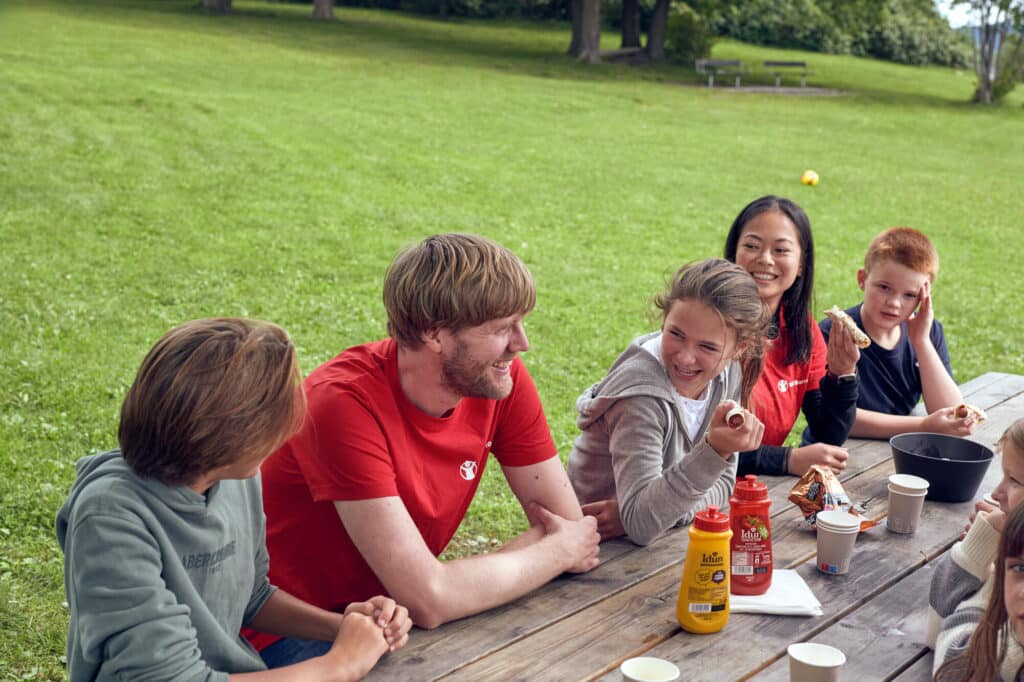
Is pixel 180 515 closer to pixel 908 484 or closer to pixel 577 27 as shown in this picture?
pixel 908 484

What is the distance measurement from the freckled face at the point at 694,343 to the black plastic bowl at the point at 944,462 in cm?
65

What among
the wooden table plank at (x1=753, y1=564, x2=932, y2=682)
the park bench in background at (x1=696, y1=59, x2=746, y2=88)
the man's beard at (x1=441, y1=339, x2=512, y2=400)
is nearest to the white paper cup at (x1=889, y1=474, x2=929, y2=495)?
the wooden table plank at (x1=753, y1=564, x2=932, y2=682)

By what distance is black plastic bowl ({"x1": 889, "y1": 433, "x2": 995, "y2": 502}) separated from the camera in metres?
3.17

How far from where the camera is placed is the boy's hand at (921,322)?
4105 mm

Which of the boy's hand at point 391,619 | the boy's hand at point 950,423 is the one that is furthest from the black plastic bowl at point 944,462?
the boy's hand at point 391,619

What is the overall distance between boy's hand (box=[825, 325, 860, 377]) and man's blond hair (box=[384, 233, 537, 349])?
1383 millimetres

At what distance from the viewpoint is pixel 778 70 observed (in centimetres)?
2952

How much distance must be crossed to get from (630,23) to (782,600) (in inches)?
1186

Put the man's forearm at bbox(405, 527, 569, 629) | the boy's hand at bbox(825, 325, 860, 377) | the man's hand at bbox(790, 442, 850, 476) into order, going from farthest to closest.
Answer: the boy's hand at bbox(825, 325, 860, 377) → the man's hand at bbox(790, 442, 850, 476) → the man's forearm at bbox(405, 527, 569, 629)

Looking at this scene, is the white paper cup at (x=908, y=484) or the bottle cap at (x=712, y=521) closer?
the bottle cap at (x=712, y=521)

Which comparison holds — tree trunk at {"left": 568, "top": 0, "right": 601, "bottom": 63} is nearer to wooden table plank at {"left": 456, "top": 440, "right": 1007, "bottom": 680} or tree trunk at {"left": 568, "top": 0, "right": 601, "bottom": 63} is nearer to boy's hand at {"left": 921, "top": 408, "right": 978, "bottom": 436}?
boy's hand at {"left": 921, "top": 408, "right": 978, "bottom": 436}

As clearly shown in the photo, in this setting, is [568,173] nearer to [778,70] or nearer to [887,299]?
[887,299]

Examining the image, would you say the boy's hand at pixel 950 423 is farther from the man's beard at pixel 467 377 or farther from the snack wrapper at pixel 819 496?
the man's beard at pixel 467 377

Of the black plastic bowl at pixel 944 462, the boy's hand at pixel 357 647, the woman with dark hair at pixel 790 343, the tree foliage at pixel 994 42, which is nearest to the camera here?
the boy's hand at pixel 357 647
